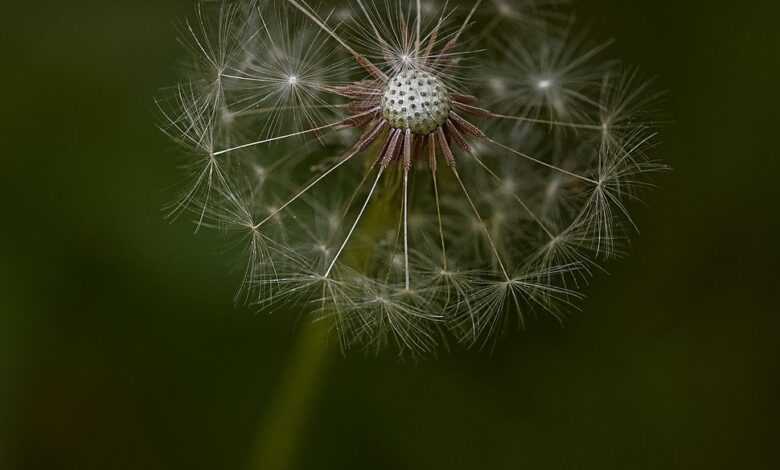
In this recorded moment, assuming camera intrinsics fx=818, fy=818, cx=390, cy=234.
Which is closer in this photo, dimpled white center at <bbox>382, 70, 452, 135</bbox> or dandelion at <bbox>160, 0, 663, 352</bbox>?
dimpled white center at <bbox>382, 70, 452, 135</bbox>

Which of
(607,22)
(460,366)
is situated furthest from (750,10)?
(460,366)

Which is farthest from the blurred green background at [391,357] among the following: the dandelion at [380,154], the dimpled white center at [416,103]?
the dimpled white center at [416,103]

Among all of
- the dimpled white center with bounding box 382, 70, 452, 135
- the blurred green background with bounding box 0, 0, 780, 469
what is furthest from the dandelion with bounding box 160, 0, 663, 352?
the blurred green background with bounding box 0, 0, 780, 469

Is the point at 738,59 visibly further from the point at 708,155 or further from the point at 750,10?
the point at 708,155

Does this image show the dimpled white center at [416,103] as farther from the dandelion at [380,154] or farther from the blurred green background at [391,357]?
the blurred green background at [391,357]

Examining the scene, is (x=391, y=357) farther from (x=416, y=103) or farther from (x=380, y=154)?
(x=416, y=103)

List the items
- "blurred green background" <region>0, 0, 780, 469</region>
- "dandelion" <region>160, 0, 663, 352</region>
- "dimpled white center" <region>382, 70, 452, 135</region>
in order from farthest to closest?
1. "blurred green background" <region>0, 0, 780, 469</region>
2. "dandelion" <region>160, 0, 663, 352</region>
3. "dimpled white center" <region>382, 70, 452, 135</region>

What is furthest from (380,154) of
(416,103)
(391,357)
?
(391,357)

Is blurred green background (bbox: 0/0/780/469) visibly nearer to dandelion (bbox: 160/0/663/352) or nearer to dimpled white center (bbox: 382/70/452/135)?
dandelion (bbox: 160/0/663/352)
